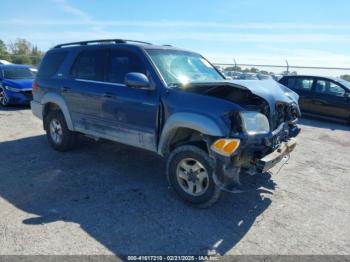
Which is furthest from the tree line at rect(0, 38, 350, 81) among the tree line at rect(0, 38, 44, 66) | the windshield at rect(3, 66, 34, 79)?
the windshield at rect(3, 66, 34, 79)

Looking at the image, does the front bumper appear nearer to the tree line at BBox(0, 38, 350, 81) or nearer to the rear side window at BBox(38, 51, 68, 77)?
the rear side window at BBox(38, 51, 68, 77)

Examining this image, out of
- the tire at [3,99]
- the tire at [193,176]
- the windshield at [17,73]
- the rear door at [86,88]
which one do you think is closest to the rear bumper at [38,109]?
the rear door at [86,88]

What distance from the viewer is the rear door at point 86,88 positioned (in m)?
5.23

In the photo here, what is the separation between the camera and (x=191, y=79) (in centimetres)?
479

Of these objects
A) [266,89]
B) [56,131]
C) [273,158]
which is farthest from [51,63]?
[273,158]

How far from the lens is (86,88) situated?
17.6 feet

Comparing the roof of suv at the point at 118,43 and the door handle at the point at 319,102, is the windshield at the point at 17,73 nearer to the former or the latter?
the roof of suv at the point at 118,43

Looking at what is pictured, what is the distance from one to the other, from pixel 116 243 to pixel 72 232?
0.54m

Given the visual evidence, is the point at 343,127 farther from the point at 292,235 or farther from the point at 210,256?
the point at 210,256

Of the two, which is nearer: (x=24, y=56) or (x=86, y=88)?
(x=86, y=88)

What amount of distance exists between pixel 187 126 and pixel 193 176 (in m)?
0.63

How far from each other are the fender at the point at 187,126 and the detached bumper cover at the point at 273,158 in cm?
60

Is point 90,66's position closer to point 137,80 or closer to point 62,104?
point 62,104

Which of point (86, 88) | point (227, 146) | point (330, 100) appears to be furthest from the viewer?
point (330, 100)
